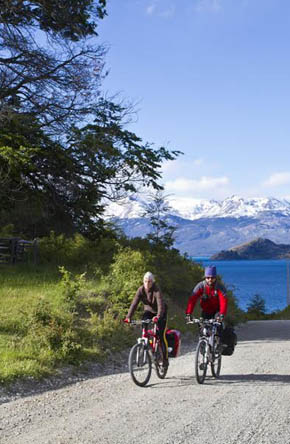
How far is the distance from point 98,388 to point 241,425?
3.43 meters

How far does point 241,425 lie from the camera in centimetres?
714

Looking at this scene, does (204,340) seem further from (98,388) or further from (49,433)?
(49,433)

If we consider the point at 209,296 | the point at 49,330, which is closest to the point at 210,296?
the point at 209,296

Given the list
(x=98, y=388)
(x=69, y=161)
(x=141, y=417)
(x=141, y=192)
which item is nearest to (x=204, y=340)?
(x=98, y=388)

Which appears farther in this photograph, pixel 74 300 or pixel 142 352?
pixel 74 300

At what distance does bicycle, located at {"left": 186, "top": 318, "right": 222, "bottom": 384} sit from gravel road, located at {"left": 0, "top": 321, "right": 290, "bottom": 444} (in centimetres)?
25

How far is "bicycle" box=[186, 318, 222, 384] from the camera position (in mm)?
9953

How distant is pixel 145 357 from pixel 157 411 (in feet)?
7.11

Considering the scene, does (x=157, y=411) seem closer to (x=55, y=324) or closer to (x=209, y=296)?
(x=209, y=296)

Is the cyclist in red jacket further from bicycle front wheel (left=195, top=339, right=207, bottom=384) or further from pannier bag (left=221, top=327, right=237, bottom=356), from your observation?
bicycle front wheel (left=195, top=339, right=207, bottom=384)

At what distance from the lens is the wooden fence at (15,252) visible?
75.3ft

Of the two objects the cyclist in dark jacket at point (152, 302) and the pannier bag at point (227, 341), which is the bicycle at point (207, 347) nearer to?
the pannier bag at point (227, 341)

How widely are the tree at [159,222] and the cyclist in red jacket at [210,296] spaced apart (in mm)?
16603

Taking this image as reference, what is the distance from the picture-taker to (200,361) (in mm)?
9992
